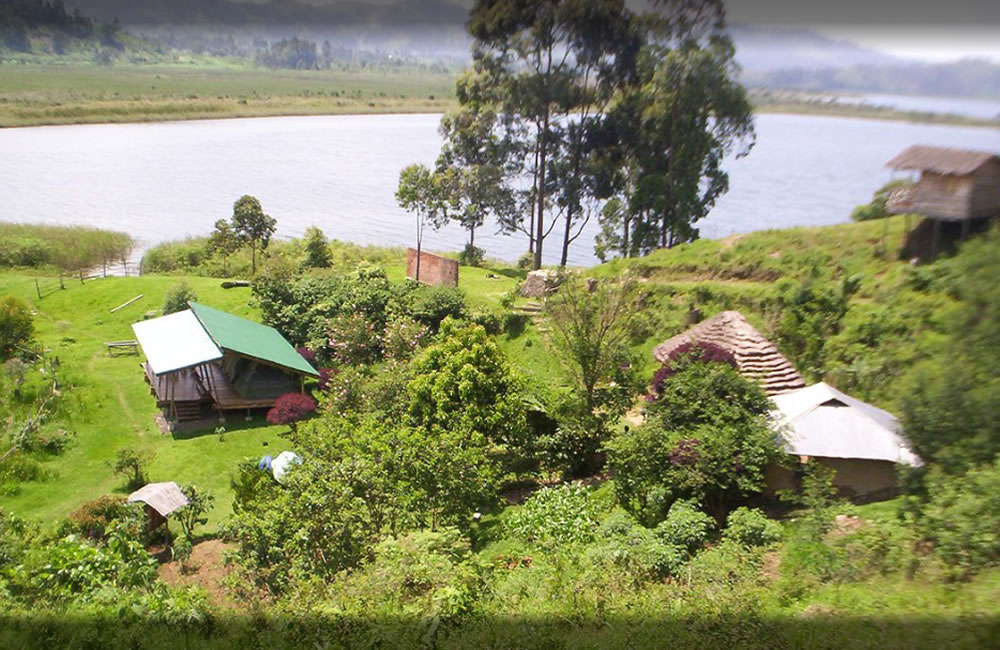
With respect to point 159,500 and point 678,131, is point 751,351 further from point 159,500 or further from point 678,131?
point 678,131

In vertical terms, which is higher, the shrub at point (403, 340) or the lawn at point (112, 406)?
the shrub at point (403, 340)

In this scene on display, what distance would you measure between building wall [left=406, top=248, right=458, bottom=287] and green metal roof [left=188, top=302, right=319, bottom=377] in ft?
13.7

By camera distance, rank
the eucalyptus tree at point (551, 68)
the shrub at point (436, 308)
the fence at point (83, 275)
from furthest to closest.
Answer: the fence at point (83, 275), the eucalyptus tree at point (551, 68), the shrub at point (436, 308)

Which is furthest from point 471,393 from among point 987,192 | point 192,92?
point 192,92

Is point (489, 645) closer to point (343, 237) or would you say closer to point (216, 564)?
point (216, 564)

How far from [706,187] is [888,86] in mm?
19514

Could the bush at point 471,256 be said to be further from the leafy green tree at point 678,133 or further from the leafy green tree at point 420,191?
Result: the leafy green tree at point 678,133

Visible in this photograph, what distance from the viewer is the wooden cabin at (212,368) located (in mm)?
13789

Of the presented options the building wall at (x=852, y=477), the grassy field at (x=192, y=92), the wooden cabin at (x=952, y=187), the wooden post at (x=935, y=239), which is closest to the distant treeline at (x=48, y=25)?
the grassy field at (x=192, y=92)

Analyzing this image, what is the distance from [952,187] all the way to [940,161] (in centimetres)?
87

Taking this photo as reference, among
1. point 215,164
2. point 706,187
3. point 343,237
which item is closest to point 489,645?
point 706,187

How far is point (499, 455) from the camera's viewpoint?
10.7 metres

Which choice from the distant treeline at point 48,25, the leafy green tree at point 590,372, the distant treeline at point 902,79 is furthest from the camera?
the leafy green tree at point 590,372

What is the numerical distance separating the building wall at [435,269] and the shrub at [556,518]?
9.74m
